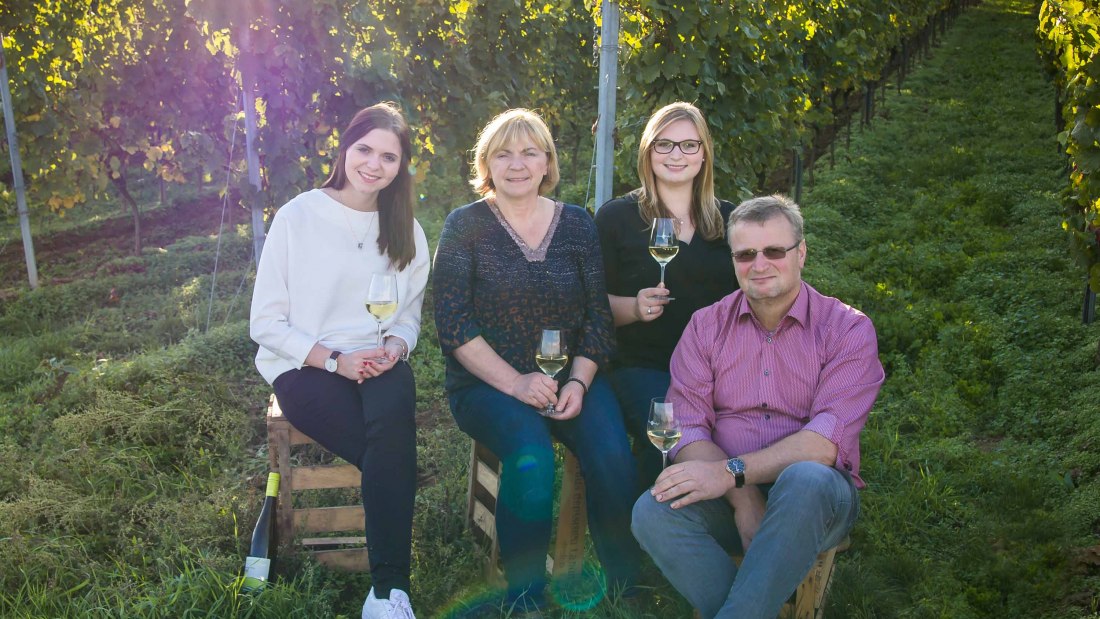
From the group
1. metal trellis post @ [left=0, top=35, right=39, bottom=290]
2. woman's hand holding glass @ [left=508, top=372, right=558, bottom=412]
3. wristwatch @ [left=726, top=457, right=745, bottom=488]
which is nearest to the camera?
wristwatch @ [left=726, top=457, right=745, bottom=488]

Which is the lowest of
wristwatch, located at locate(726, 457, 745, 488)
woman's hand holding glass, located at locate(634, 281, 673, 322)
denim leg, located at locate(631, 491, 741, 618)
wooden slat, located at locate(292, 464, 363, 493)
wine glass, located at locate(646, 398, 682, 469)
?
wooden slat, located at locate(292, 464, 363, 493)

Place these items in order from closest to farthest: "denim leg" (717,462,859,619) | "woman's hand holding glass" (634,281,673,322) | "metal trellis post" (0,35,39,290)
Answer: "denim leg" (717,462,859,619) < "woman's hand holding glass" (634,281,673,322) < "metal trellis post" (0,35,39,290)

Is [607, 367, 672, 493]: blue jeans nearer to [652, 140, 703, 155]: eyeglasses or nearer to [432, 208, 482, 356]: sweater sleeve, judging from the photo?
[432, 208, 482, 356]: sweater sleeve

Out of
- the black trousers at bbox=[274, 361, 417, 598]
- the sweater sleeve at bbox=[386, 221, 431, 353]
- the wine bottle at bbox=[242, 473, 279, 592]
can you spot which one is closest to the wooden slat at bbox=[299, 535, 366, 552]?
the wine bottle at bbox=[242, 473, 279, 592]

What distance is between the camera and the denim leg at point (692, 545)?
7.50 ft

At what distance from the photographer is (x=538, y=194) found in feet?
10.1

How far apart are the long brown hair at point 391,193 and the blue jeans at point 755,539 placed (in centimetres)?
119

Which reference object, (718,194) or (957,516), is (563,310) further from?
(718,194)

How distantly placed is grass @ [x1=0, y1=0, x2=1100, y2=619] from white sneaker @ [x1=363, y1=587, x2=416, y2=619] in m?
0.23

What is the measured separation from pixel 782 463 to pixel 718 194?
2.88 m

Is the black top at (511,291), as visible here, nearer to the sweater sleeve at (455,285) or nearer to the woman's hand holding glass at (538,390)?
the sweater sleeve at (455,285)

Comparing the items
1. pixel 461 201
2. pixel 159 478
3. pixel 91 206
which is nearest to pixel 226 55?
pixel 461 201

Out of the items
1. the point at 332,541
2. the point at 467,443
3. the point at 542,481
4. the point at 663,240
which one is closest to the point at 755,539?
the point at 542,481

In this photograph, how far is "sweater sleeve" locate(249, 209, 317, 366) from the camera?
2.83 metres
